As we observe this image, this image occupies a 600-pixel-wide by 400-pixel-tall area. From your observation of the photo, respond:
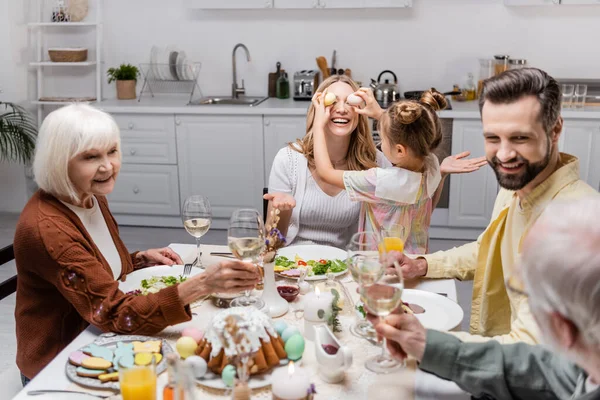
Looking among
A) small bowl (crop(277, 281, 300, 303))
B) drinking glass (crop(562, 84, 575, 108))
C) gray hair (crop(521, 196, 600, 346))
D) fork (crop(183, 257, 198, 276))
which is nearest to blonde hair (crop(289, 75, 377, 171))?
fork (crop(183, 257, 198, 276))

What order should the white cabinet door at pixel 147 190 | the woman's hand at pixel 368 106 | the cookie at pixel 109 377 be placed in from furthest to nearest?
the white cabinet door at pixel 147 190 → the woman's hand at pixel 368 106 → the cookie at pixel 109 377

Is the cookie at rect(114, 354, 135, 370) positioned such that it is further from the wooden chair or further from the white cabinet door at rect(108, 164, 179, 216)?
the white cabinet door at rect(108, 164, 179, 216)

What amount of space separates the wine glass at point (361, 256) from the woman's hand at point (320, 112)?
3.08 feet

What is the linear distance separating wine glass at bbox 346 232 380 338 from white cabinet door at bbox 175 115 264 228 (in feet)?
9.86

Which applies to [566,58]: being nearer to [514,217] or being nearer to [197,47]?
[197,47]

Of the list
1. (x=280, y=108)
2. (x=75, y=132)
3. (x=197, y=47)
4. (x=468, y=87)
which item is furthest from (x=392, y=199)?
(x=197, y=47)

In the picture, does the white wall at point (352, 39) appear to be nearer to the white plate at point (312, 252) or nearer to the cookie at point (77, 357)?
the white plate at point (312, 252)

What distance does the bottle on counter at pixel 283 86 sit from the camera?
16.2ft

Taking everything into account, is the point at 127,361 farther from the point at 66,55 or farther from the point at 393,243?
the point at 66,55

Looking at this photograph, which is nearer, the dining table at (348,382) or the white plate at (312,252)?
the dining table at (348,382)

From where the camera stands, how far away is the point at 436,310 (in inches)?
71.7

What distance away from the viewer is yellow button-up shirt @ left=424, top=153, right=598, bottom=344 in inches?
71.9

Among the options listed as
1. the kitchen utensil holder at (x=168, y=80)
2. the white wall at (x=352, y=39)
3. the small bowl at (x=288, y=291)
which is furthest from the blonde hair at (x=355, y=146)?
the kitchen utensil holder at (x=168, y=80)

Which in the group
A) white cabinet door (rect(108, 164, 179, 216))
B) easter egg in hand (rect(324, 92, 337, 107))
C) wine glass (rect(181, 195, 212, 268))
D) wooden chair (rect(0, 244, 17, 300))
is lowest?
white cabinet door (rect(108, 164, 179, 216))
